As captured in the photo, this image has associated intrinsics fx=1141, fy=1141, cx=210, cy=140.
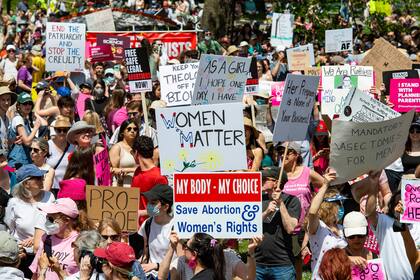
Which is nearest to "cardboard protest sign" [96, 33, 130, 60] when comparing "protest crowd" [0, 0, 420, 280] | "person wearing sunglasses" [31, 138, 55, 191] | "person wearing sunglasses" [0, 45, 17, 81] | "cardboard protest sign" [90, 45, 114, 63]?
"cardboard protest sign" [90, 45, 114, 63]

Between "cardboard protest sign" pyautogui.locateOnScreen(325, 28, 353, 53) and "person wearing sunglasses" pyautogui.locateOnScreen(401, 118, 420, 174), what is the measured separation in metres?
9.65

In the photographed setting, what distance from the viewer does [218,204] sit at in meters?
8.12

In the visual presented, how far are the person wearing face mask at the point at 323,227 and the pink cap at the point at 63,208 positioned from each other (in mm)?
1726

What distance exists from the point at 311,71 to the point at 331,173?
992 centimetres

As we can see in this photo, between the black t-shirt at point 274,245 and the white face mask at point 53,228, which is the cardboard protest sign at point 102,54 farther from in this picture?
the white face mask at point 53,228

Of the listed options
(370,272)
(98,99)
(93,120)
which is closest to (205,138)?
(370,272)

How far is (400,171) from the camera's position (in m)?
11.6

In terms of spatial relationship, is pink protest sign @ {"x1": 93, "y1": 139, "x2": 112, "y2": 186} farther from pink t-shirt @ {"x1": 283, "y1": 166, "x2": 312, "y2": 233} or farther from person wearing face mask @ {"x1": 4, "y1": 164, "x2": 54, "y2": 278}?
pink t-shirt @ {"x1": 283, "y1": 166, "x2": 312, "y2": 233}

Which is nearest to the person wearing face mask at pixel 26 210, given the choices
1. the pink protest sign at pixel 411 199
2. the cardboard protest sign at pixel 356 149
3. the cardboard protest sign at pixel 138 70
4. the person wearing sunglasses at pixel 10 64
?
the cardboard protest sign at pixel 356 149

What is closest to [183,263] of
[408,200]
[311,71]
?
[408,200]

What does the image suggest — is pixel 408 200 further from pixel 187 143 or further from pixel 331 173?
pixel 187 143

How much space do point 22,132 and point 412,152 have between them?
435cm

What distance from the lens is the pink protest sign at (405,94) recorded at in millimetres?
14141

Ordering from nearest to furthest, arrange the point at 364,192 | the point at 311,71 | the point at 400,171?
the point at 364,192 < the point at 400,171 < the point at 311,71
